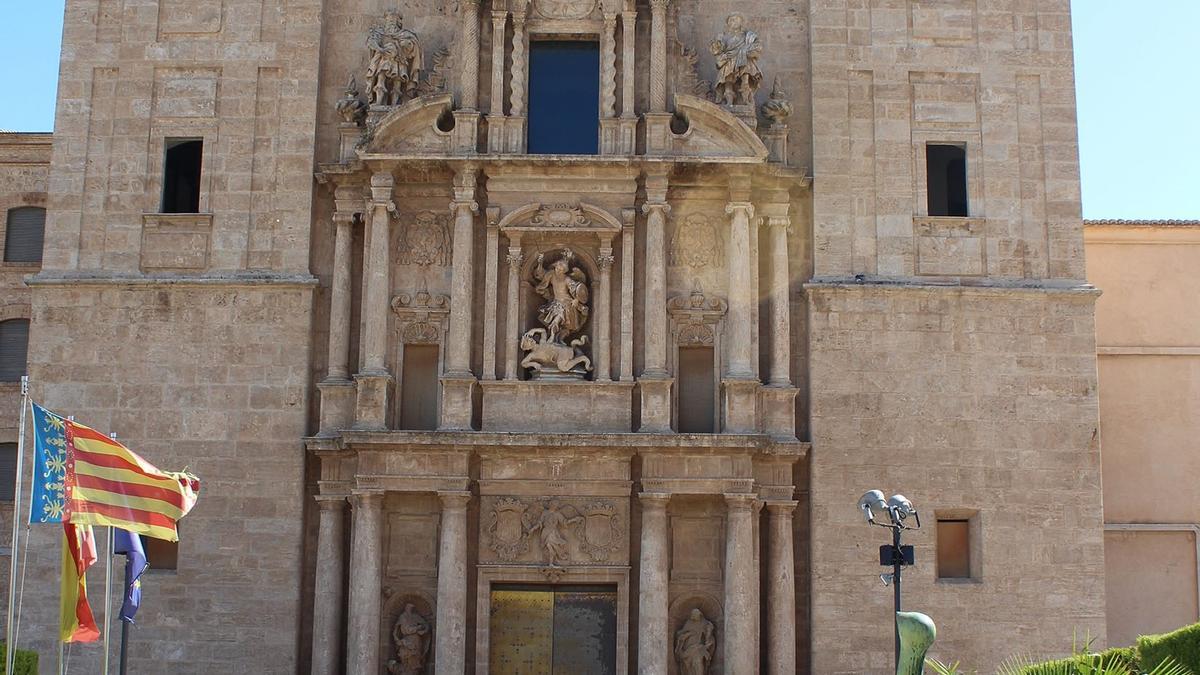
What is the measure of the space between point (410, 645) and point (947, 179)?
11.3m

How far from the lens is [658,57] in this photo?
76.9 feet

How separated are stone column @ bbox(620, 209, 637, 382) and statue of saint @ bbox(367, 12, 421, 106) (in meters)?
4.12

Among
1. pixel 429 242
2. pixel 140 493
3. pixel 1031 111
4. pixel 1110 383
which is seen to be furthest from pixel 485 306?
pixel 1110 383

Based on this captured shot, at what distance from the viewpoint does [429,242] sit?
23.4 metres

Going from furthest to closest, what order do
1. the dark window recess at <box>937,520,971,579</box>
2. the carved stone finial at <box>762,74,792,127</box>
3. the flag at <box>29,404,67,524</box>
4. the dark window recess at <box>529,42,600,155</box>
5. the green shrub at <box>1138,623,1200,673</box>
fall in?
the dark window recess at <box>529,42,600,155</box>
the carved stone finial at <box>762,74,792,127</box>
the dark window recess at <box>937,520,971,579</box>
the flag at <box>29,404,67,524</box>
the green shrub at <box>1138,623,1200,673</box>

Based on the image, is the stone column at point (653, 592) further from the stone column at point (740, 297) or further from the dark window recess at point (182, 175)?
the dark window recess at point (182, 175)

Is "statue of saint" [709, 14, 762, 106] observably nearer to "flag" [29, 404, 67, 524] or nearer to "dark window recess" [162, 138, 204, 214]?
"dark window recess" [162, 138, 204, 214]

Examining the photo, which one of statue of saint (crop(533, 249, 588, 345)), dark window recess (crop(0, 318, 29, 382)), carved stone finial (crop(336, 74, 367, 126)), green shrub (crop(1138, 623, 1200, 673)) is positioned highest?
carved stone finial (crop(336, 74, 367, 126))

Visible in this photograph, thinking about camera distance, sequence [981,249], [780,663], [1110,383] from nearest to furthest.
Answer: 1. [780,663]
2. [981,249]
3. [1110,383]

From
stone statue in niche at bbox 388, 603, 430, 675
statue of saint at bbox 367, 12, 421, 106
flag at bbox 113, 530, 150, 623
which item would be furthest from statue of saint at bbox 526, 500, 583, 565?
statue of saint at bbox 367, 12, 421, 106

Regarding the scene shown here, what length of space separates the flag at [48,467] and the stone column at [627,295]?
8457mm

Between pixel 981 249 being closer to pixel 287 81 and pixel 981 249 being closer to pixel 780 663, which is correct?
pixel 780 663

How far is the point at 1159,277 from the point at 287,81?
15641 mm

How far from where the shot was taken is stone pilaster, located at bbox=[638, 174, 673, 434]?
22.2 metres
